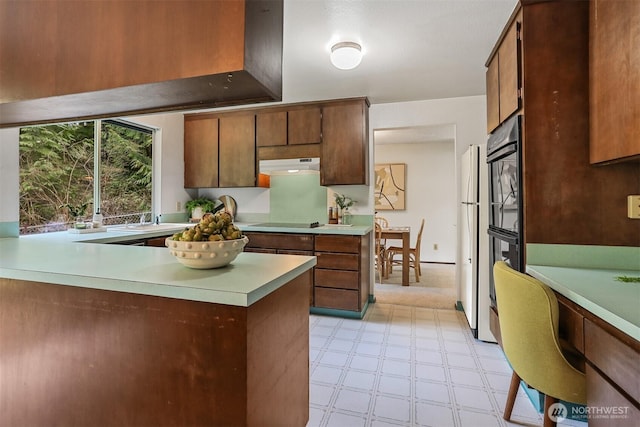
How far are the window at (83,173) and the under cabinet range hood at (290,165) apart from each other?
1373mm

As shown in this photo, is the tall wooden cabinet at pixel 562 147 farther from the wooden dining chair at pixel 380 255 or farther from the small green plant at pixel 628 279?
the wooden dining chair at pixel 380 255

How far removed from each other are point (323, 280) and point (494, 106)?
7.12 feet

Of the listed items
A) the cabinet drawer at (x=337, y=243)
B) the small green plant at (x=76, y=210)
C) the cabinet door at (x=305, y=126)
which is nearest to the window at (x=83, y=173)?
the small green plant at (x=76, y=210)

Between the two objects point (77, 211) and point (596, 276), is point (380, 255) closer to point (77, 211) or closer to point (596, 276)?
point (596, 276)

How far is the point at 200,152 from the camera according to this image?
400 cm

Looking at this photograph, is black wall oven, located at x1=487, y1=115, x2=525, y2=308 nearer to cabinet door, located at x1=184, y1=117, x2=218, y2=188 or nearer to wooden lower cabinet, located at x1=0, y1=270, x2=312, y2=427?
wooden lower cabinet, located at x1=0, y1=270, x2=312, y2=427

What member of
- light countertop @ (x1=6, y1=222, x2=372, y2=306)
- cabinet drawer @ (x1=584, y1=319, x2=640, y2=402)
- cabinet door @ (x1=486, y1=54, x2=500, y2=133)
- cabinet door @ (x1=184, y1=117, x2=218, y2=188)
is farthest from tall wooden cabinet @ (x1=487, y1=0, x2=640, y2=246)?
cabinet door @ (x1=184, y1=117, x2=218, y2=188)

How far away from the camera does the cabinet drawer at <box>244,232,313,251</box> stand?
10.7 ft

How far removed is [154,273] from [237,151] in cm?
290

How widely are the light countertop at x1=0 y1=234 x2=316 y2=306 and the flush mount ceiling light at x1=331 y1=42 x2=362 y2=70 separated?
1.59 meters

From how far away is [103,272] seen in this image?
116 centimetres

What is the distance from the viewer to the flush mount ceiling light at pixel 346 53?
225cm

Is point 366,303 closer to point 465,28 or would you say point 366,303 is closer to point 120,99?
point 465,28

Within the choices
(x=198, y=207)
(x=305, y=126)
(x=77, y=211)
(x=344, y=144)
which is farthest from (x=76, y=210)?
(x=344, y=144)
